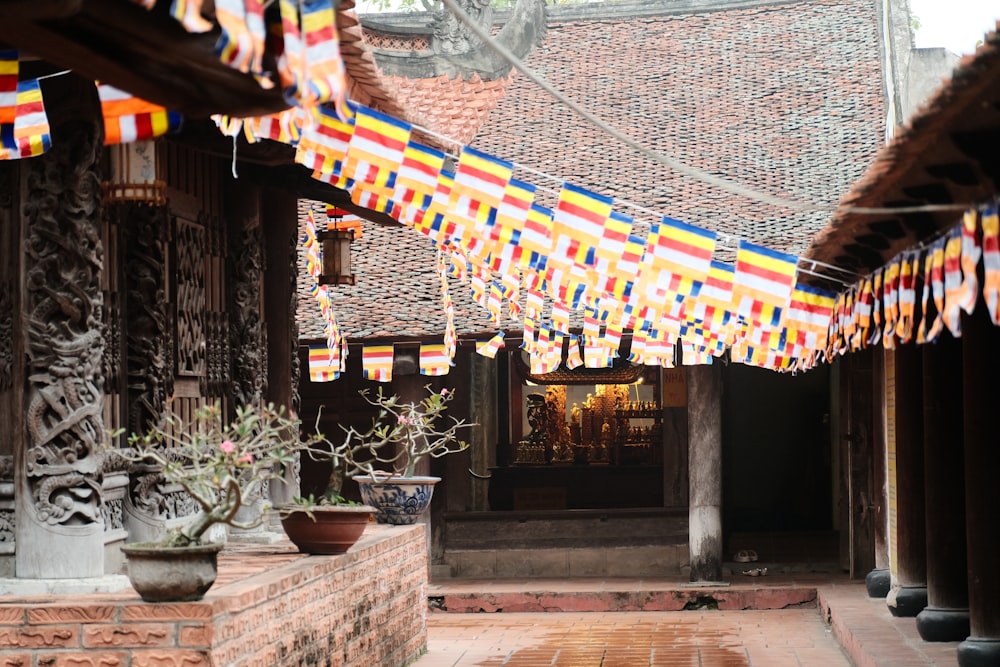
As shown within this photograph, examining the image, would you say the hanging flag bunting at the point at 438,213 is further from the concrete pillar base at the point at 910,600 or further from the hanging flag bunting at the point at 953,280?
the concrete pillar base at the point at 910,600

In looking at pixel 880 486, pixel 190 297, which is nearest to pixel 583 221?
pixel 190 297

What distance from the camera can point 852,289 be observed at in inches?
393

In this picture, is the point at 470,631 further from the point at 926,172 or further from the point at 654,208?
the point at 926,172

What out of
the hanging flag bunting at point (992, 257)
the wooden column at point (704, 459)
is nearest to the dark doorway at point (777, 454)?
the wooden column at point (704, 459)

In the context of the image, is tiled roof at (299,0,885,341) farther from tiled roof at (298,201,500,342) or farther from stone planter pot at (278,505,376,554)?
stone planter pot at (278,505,376,554)

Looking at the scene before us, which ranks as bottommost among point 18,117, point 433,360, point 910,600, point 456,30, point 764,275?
point 910,600

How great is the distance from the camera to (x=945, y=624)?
9.62 metres

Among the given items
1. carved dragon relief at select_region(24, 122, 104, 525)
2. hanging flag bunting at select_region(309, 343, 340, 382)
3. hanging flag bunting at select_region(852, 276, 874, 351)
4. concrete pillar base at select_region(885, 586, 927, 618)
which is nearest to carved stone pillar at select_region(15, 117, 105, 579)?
carved dragon relief at select_region(24, 122, 104, 525)

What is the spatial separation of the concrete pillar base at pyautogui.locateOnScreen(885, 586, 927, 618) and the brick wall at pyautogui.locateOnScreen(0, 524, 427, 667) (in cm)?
383

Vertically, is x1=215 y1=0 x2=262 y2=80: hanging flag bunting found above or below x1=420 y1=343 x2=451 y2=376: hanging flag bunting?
above

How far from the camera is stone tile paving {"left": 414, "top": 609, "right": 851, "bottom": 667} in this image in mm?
11156

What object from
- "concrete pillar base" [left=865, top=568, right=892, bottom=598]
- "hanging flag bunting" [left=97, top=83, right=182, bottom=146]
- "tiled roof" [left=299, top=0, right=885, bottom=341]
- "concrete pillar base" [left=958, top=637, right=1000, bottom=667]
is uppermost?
"tiled roof" [left=299, top=0, right=885, bottom=341]

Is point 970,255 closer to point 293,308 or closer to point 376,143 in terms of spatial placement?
point 376,143

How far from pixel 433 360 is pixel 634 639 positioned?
3.99 m
